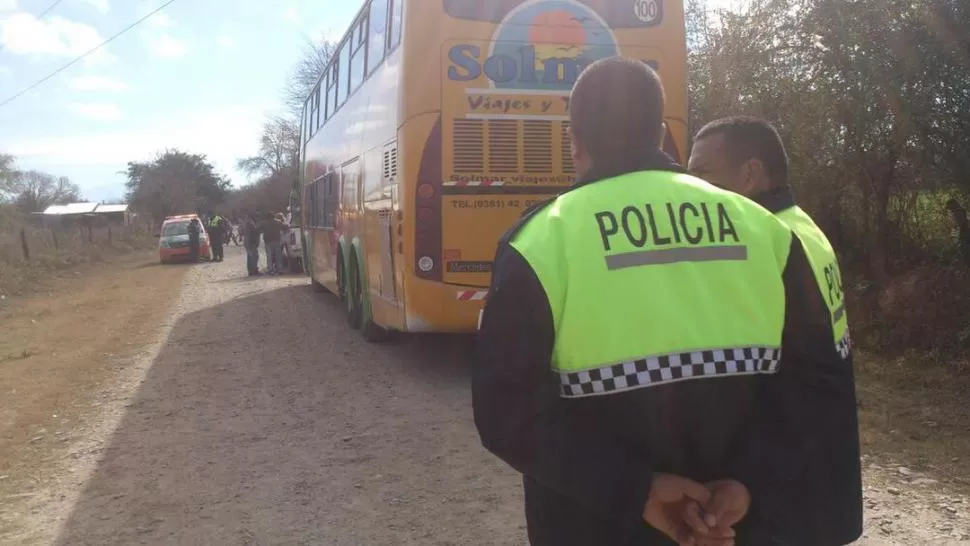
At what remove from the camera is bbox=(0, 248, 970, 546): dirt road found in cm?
457

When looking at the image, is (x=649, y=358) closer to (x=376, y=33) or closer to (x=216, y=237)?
(x=376, y=33)

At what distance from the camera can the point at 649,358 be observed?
166 centimetres

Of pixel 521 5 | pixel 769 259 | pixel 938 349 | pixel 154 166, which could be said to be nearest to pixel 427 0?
pixel 521 5

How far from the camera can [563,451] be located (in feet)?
5.42

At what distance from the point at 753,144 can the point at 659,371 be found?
133 cm

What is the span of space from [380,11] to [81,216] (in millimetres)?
67155

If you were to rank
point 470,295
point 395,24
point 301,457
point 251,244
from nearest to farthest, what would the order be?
point 301,457 < point 470,295 < point 395,24 < point 251,244

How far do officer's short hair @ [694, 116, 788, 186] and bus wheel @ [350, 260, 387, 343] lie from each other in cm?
796

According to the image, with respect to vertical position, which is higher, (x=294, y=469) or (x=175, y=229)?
(x=175, y=229)

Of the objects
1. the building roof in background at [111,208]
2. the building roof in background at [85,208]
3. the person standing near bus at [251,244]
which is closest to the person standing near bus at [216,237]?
the person standing near bus at [251,244]

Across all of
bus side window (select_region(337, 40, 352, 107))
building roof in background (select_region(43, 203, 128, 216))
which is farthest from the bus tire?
building roof in background (select_region(43, 203, 128, 216))

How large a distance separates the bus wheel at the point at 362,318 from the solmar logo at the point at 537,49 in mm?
3753

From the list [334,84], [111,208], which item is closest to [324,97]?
[334,84]

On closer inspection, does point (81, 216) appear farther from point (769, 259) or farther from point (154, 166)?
point (769, 259)
